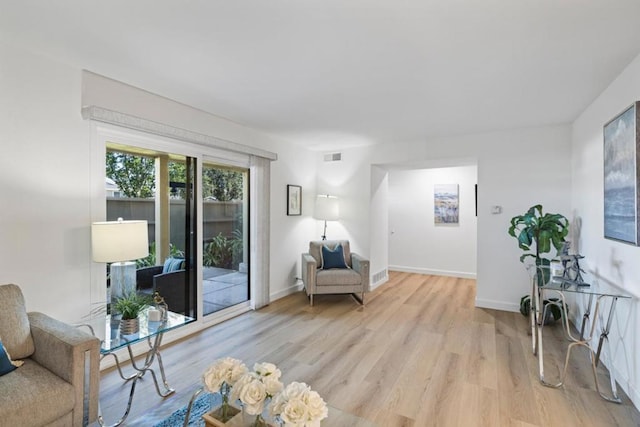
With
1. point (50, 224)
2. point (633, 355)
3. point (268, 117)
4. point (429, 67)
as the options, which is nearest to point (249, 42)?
point (429, 67)

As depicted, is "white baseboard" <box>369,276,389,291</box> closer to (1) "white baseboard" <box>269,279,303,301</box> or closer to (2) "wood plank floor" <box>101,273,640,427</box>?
(2) "wood plank floor" <box>101,273,640,427</box>

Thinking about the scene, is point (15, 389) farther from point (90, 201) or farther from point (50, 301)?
point (90, 201)

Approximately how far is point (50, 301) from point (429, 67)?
3.25 meters

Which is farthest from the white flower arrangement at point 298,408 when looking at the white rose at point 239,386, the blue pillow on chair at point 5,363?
the blue pillow on chair at point 5,363

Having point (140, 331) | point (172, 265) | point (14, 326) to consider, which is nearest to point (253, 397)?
point (140, 331)

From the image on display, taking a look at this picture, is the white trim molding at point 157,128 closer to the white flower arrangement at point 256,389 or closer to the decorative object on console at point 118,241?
the decorative object on console at point 118,241

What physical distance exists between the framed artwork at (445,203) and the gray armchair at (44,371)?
234 inches

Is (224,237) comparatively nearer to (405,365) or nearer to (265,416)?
(405,365)

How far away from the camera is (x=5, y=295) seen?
1860 millimetres

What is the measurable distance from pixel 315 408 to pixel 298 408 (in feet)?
0.20

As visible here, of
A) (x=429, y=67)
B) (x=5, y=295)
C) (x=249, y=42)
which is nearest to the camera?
(x=5, y=295)

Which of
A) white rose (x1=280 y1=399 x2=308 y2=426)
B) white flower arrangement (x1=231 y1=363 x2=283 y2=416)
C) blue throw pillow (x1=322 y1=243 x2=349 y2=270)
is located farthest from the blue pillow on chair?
blue throw pillow (x1=322 y1=243 x2=349 y2=270)

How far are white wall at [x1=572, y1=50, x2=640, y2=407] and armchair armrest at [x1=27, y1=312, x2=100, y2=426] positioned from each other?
11.2 feet

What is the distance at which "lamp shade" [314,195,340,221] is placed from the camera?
5.04 metres
